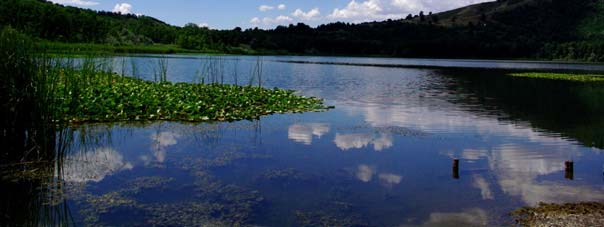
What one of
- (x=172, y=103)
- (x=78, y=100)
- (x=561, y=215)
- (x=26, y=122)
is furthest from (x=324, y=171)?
(x=172, y=103)

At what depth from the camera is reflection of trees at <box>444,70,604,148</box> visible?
20.1 meters

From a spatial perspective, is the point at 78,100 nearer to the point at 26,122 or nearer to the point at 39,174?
the point at 26,122

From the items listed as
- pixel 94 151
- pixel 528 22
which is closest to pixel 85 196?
pixel 94 151

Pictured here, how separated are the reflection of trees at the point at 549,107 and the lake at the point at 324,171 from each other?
10.6 inches

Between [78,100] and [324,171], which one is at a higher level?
[78,100]

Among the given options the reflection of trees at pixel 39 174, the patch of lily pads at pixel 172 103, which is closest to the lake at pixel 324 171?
the reflection of trees at pixel 39 174

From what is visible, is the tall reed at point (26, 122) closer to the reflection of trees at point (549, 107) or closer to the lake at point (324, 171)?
the lake at point (324, 171)

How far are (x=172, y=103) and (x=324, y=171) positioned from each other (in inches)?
381

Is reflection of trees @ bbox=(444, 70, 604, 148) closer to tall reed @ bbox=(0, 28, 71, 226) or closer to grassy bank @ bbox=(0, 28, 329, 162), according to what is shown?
grassy bank @ bbox=(0, 28, 329, 162)

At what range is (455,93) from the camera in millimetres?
35875

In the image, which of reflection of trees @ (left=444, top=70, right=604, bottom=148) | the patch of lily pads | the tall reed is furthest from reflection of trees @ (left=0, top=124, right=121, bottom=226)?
reflection of trees @ (left=444, top=70, right=604, bottom=148)

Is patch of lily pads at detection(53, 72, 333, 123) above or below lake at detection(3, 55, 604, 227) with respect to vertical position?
above

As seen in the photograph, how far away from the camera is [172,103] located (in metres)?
19.9

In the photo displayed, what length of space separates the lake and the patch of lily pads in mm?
782
